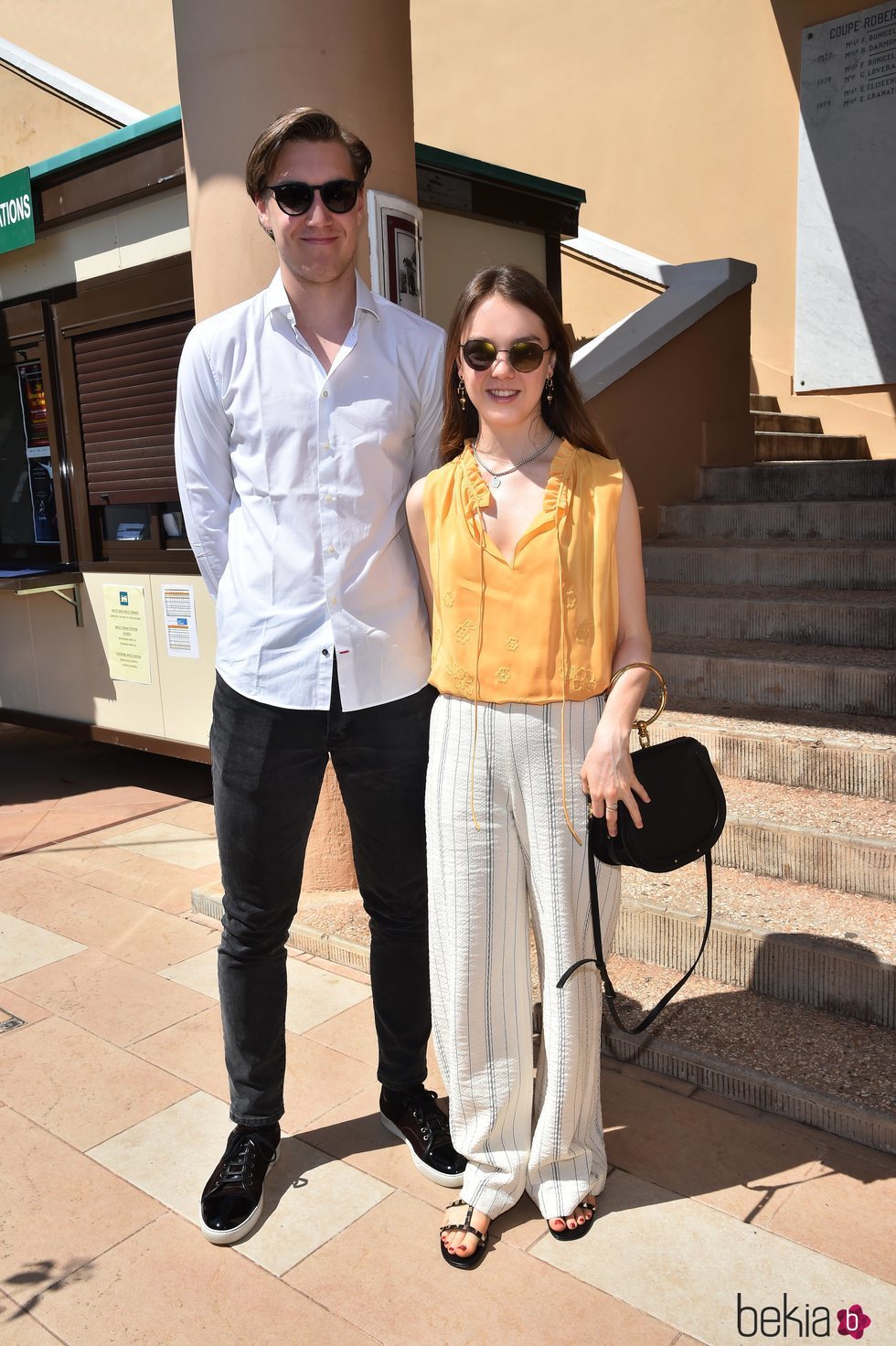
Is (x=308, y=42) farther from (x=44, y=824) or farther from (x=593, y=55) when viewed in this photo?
(x=593, y=55)

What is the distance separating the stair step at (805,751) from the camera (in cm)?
366

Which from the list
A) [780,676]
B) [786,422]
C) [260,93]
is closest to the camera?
[260,93]

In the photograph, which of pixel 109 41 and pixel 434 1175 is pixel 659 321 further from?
pixel 109 41

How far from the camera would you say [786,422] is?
7.61 m

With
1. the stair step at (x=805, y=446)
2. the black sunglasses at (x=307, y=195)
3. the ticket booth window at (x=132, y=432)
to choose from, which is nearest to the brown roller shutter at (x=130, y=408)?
the ticket booth window at (x=132, y=432)

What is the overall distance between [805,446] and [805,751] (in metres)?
4.19

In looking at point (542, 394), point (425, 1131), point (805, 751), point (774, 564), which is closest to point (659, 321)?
point (774, 564)

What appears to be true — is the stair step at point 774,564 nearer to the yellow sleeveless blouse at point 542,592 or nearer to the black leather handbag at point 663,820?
the black leather handbag at point 663,820

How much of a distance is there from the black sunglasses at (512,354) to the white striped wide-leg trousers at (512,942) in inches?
26.7

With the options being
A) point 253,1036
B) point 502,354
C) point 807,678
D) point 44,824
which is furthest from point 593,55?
point 253,1036

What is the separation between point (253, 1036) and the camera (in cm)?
257

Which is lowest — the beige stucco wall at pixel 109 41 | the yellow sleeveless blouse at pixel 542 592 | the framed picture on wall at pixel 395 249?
the yellow sleeveless blouse at pixel 542 592

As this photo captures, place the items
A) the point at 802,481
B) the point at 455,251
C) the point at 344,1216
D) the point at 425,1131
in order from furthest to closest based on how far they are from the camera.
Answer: the point at 802,481
the point at 455,251
the point at 425,1131
the point at 344,1216

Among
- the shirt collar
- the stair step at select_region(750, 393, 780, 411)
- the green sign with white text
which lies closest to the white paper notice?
the green sign with white text
